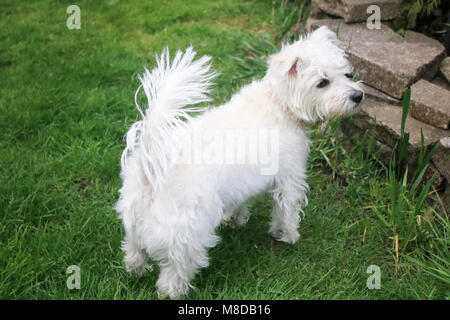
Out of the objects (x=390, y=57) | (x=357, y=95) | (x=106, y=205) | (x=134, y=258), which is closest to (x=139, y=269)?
(x=134, y=258)

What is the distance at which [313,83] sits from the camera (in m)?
2.41

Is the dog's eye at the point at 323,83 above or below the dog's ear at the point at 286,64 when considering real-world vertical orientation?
below

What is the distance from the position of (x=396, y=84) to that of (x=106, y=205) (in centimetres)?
247

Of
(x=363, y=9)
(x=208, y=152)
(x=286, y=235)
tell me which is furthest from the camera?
(x=363, y=9)

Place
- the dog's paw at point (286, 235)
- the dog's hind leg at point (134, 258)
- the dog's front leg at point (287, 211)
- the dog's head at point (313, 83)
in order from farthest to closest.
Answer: the dog's paw at point (286, 235) < the dog's front leg at point (287, 211) < the dog's head at point (313, 83) < the dog's hind leg at point (134, 258)

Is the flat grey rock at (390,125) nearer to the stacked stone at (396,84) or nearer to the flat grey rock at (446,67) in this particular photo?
the stacked stone at (396,84)

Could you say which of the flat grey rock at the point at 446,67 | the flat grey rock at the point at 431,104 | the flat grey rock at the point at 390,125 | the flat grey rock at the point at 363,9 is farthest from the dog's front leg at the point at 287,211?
the flat grey rock at the point at 363,9

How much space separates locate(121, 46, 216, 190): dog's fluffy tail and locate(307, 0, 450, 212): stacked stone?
1.64 meters

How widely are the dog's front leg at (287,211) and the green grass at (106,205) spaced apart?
0.30 feet

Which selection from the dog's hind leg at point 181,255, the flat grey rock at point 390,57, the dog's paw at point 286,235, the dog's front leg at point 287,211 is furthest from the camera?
the flat grey rock at point 390,57

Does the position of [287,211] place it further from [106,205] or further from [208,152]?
[106,205]

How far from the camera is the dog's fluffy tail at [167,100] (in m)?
1.82

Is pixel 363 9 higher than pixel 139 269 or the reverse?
higher

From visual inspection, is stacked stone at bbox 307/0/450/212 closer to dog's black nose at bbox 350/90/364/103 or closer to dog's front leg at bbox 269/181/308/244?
dog's black nose at bbox 350/90/364/103
